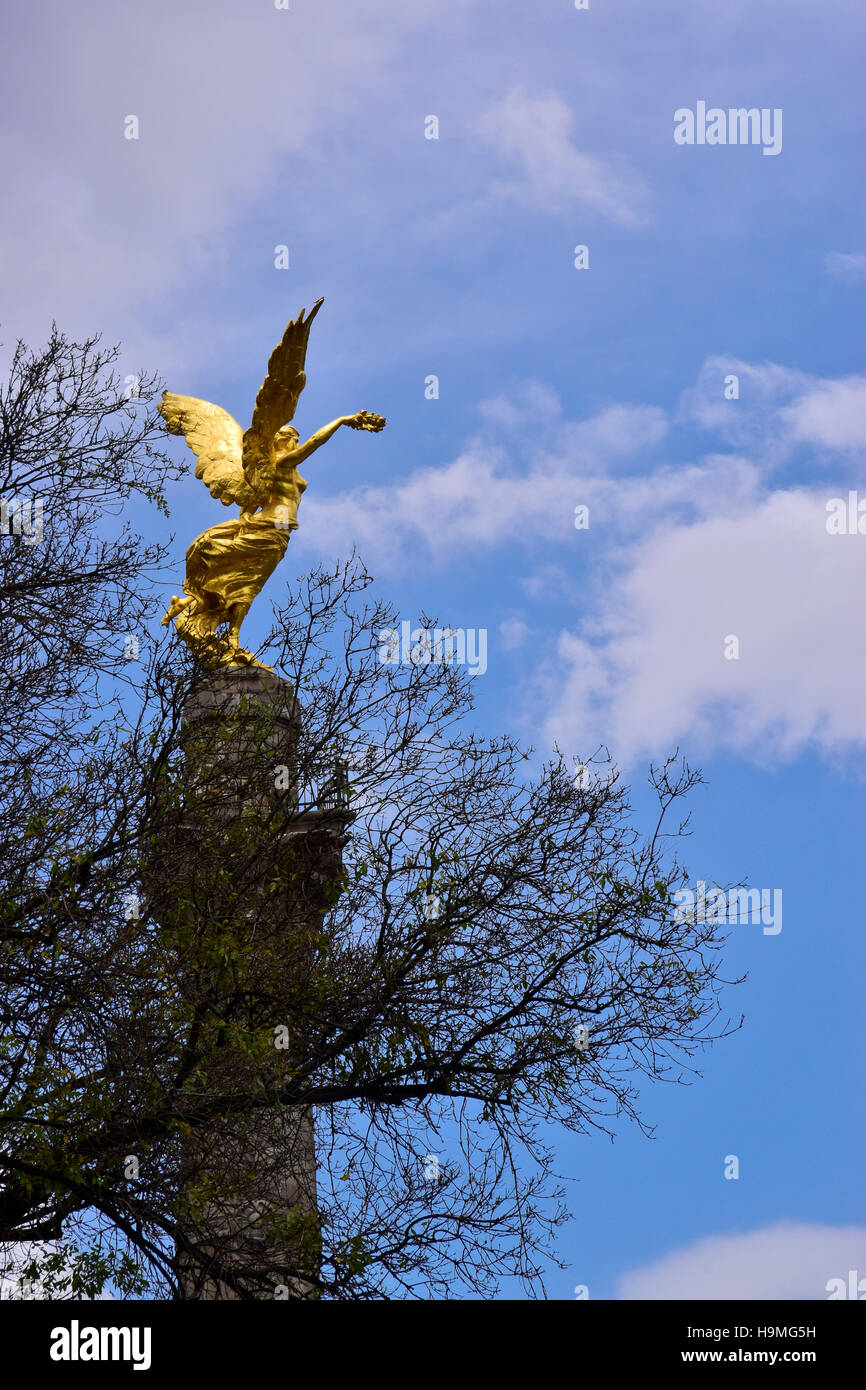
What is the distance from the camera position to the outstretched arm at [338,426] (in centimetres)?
1720

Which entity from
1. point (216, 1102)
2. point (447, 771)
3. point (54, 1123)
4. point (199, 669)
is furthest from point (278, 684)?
point (54, 1123)

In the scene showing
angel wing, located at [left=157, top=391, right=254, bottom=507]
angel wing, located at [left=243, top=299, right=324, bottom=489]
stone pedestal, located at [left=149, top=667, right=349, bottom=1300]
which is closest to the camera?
stone pedestal, located at [left=149, top=667, right=349, bottom=1300]

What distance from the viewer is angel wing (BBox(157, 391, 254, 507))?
17.6 metres

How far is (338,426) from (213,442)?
155 cm

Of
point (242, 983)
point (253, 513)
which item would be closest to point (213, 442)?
point (253, 513)

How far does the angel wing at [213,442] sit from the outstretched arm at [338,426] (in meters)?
0.71

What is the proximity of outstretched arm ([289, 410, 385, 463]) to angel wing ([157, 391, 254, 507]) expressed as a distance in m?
0.71

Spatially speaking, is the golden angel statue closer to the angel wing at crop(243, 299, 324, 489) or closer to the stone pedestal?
the angel wing at crop(243, 299, 324, 489)

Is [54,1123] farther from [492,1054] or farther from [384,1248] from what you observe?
[492,1054]

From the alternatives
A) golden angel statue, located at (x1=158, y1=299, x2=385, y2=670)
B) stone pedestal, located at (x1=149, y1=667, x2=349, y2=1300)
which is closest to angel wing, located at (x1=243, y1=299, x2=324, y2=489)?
golden angel statue, located at (x1=158, y1=299, x2=385, y2=670)

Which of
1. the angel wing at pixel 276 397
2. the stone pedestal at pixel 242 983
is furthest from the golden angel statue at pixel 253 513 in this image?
the stone pedestal at pixel 242 983

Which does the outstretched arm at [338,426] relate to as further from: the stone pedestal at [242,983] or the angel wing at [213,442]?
the stone pedestal at [242,983]
